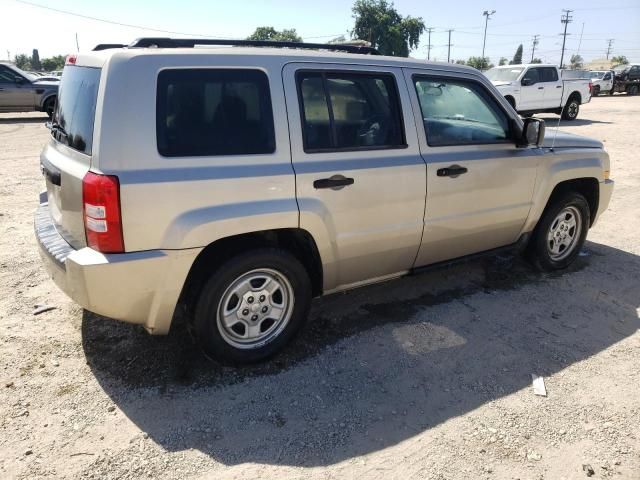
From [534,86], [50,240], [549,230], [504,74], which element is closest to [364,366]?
[50,240]

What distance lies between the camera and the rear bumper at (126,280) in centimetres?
267

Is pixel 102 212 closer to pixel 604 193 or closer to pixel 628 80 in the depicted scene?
pixel 604 193

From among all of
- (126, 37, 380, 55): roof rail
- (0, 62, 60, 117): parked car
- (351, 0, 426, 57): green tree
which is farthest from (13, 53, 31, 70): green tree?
(126, 37, 380, 55): roof rail

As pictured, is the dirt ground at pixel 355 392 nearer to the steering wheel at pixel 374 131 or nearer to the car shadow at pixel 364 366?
the car shadow at pixel 364 366

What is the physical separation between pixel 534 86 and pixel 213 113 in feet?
53.5

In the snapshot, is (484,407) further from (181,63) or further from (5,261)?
(5,261)

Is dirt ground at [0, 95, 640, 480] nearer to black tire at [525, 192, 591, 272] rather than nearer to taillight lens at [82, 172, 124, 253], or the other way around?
black tire at [525, 192, 591, 272]

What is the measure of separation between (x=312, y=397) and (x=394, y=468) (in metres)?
0.69

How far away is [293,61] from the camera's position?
313cm

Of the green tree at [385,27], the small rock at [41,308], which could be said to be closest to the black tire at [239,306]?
the small rock at [41,308]

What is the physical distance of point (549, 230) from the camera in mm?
4770

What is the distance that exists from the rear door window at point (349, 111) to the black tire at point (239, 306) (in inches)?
29.9

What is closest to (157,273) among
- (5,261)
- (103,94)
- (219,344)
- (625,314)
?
(219,344)

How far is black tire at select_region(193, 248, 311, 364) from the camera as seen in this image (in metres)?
3.01
